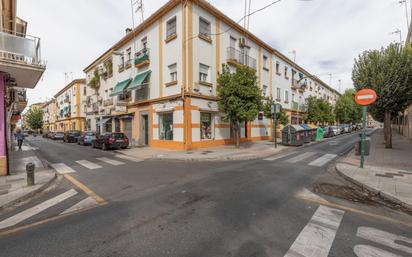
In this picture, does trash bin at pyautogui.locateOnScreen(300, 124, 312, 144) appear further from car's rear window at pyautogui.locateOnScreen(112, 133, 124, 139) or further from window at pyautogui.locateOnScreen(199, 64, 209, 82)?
car's rear window at pyautogui.locateOnScreen(112, 133, 124, 139)

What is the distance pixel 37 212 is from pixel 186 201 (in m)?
3.20

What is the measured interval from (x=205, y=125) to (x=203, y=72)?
3973 mm

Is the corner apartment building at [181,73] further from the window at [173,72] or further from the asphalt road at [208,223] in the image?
the asphalt road at [208,223]

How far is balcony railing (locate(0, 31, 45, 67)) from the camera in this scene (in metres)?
6.71

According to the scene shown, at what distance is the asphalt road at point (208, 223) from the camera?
9.28 ft

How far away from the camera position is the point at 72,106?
36375 millimetres

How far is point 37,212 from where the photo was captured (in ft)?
13.9

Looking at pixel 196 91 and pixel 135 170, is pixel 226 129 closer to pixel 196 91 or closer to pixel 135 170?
pixel 196 91

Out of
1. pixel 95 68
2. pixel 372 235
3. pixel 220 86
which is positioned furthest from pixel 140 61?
pixel 372 235

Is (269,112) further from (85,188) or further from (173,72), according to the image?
(85,188)

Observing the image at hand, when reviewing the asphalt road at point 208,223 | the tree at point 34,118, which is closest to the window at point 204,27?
the asphalt road at point 208,223

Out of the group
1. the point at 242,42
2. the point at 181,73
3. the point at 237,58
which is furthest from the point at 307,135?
the point at 181,73

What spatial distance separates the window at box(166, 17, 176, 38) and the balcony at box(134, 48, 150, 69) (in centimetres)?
275

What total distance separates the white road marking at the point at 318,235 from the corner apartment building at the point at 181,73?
1018cm
